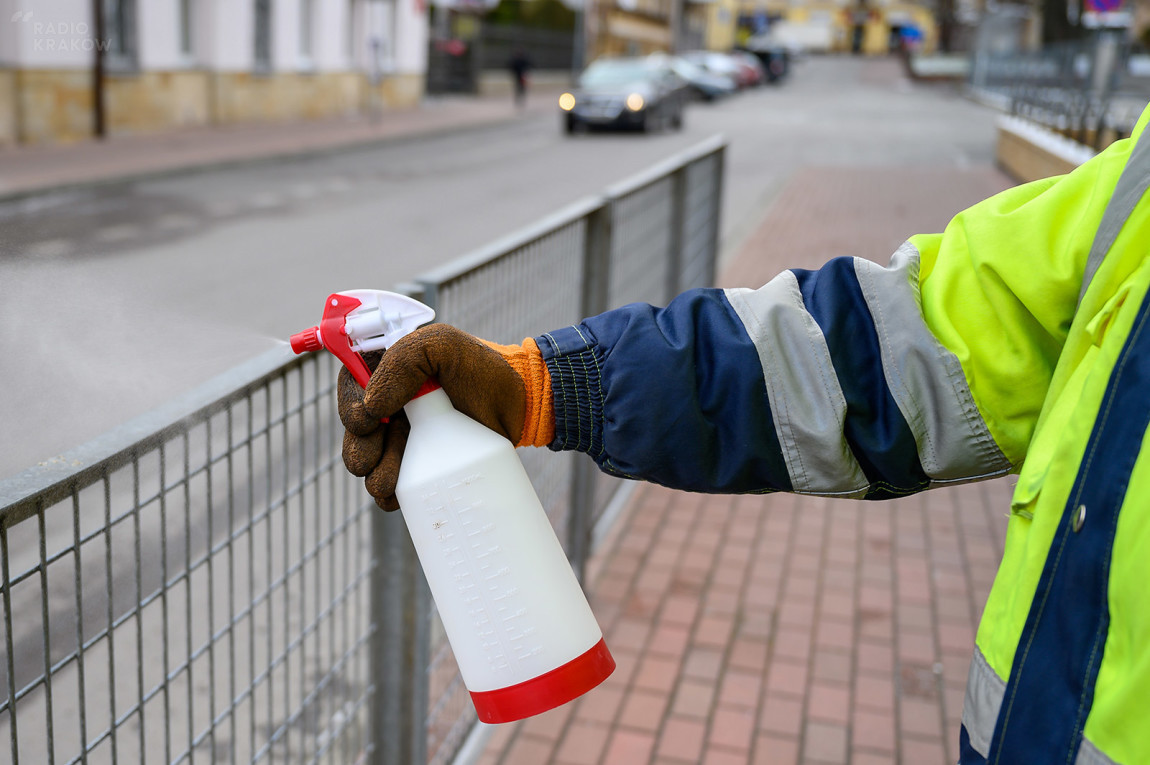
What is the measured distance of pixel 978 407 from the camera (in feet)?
4.98

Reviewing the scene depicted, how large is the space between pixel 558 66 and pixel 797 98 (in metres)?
9.44

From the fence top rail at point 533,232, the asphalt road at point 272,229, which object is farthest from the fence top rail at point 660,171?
the asphalt road at point 272,229

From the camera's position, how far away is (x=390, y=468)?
1.49 meters

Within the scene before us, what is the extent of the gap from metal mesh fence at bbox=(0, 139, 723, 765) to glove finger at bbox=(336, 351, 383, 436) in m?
0.28

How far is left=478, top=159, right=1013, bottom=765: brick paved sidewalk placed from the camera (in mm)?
3178

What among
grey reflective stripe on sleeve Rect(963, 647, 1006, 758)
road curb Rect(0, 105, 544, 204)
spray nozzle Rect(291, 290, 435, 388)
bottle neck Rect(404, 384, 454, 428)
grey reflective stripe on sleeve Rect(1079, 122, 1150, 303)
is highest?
grey reflective stripe on sleeve Rect(1079, 122, 1150, 303)

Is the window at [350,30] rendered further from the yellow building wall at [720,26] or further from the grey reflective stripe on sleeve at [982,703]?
the yellow building wall at [720,26]

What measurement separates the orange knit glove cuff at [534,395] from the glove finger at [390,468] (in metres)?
0.22

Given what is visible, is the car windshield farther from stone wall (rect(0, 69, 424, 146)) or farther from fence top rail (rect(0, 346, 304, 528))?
fence top rail (rect(0, 346, 304, 528))

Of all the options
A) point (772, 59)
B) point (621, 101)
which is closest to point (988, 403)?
point (621, 101)

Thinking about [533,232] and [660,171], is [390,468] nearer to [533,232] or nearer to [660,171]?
[533,232]

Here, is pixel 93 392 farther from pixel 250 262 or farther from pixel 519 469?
pixel 250 262

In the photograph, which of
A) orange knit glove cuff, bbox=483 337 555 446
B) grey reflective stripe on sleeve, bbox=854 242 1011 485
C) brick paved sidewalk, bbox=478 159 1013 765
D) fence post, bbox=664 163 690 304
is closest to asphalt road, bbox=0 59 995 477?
orange knit glove cuff, bbox=483 337 555 446

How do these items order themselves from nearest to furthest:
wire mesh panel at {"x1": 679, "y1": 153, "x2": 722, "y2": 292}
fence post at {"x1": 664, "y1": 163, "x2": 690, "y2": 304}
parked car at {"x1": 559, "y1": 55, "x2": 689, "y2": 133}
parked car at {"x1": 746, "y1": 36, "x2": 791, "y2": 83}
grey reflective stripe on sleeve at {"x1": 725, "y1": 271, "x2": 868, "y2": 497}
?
grey reflective stripe on sleeve at {"x1": 725, "y1": 271, "x2": 868, "y2": 497}
fence post at {"x1": 664, "y1": 163, "x2": 690, "y2": 304}
wire mesh panel at {"x1": 679, "y1": 153, "x2": 722, "y2": 292}
parked car at {"x1": 559, "y1": 55, "x2": 689, "y2": 133}
parked car at {"x1": 746, "y1": 36, "x2": 791, "y2": 83}
